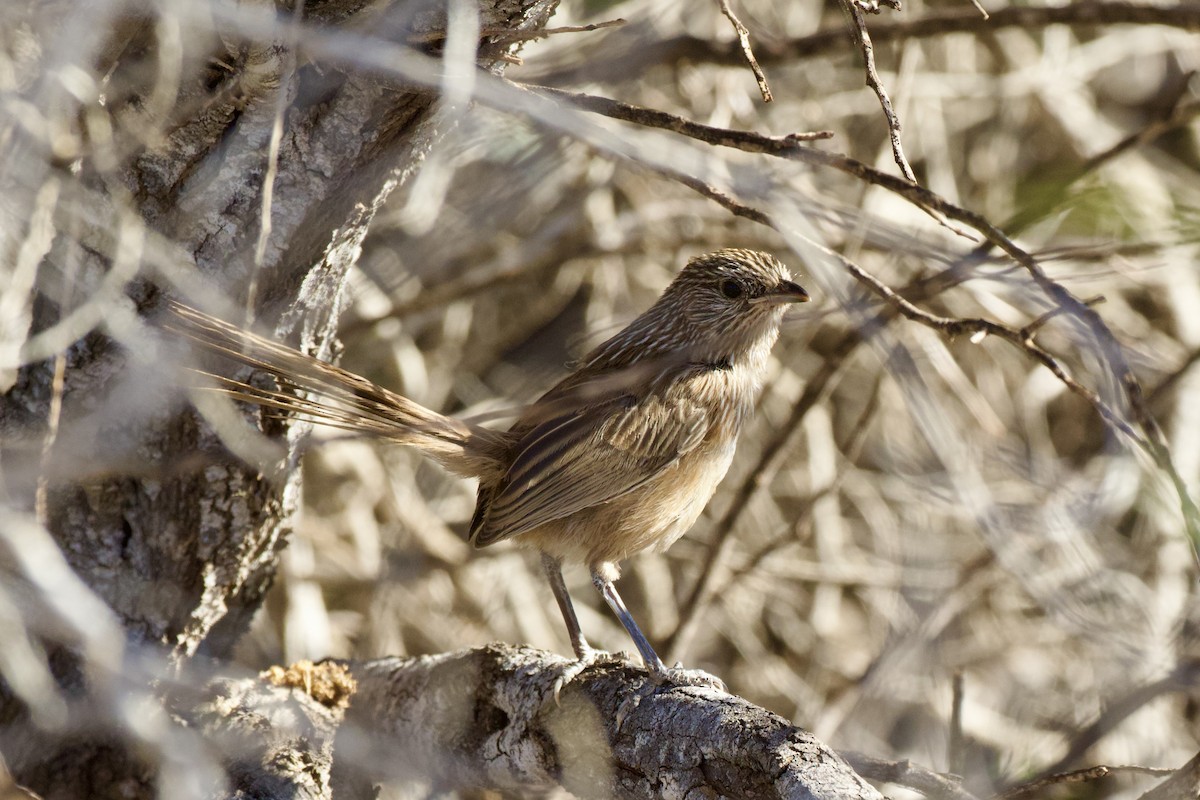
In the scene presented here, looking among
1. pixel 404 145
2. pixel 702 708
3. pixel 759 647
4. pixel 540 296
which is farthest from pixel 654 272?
pixel 702 708

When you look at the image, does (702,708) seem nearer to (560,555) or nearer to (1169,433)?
(560,555)

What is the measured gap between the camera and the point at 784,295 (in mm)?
3865

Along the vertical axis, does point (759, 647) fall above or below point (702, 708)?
below

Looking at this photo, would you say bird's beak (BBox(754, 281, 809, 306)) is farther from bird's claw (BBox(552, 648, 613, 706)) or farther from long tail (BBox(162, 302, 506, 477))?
bird's claw (BBox(552, 648, 613, 706))

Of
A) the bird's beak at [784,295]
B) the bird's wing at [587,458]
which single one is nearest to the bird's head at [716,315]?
the bird's beak at [784,295]

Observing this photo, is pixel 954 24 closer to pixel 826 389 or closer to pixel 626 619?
pixel 826 389

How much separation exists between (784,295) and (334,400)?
1.63 meters

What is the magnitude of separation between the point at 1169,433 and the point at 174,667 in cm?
457

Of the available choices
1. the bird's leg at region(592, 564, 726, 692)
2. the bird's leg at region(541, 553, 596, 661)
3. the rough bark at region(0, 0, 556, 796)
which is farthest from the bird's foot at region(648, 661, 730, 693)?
the rough bark at region(0, 0, 556, 796)

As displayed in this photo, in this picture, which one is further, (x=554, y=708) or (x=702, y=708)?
(x=554, y=708)

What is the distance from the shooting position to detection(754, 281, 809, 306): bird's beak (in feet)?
12.5

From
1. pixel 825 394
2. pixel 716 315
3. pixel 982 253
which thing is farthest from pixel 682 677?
pixel 825 394

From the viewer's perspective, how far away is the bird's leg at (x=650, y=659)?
9.78 ft

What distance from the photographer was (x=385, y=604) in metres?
5.20
